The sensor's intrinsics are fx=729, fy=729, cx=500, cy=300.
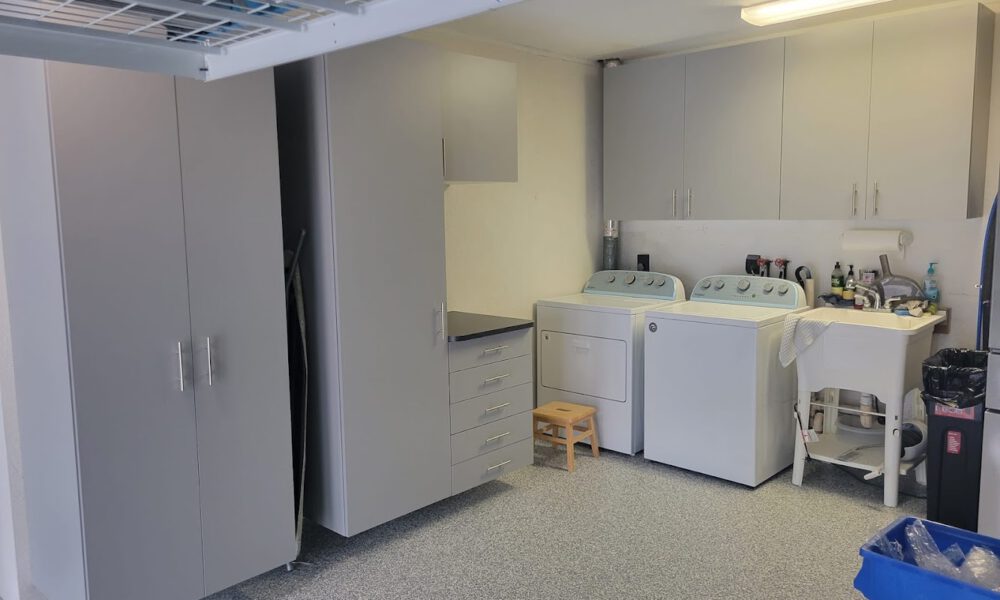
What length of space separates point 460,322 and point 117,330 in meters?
1.65

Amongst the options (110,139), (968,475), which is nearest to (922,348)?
(968,475)

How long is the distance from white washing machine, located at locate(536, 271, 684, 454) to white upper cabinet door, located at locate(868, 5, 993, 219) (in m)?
1.33

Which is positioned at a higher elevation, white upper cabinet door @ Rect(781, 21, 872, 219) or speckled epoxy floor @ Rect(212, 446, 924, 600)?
white upper cabinet door @ Rect(781, 21, 872, 219)

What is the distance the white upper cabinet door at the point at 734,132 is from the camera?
394cm

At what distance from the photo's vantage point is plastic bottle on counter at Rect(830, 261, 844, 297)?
13.0 feet

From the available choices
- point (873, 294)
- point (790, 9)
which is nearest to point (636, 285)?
point (873, 294)

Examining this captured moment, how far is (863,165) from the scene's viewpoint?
3.64 metres

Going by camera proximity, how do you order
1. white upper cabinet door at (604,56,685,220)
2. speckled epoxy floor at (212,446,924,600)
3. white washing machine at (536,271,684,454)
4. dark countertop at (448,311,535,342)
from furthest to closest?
white upper cabinet door at (604,56,685,220) → white washing machine at (536,271,684,454) → dark countertop at (448,311,535,342) → speckled epoxy floor at (212,446,924,600)

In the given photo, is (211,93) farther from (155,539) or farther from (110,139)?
(155,539)

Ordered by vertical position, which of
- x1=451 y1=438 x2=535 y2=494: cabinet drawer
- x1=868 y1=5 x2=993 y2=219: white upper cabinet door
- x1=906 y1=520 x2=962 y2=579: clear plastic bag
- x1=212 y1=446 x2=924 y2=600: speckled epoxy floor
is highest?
x1=868 y1=5 x2=993 y2=219: white upper cabinet door

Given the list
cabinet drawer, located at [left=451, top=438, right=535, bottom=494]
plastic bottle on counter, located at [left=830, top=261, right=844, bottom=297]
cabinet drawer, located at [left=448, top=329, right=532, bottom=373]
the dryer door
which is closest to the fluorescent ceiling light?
plastic bottle on counter, located at [left=830, top=261, right=844, bottom=297]

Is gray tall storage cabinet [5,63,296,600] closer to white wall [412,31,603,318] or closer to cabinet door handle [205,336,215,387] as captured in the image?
cabinet door handle [205,336,215,387]

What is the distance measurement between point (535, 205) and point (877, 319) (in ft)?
6.49

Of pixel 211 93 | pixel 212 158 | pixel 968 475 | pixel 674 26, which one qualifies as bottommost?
pixel 968 475
